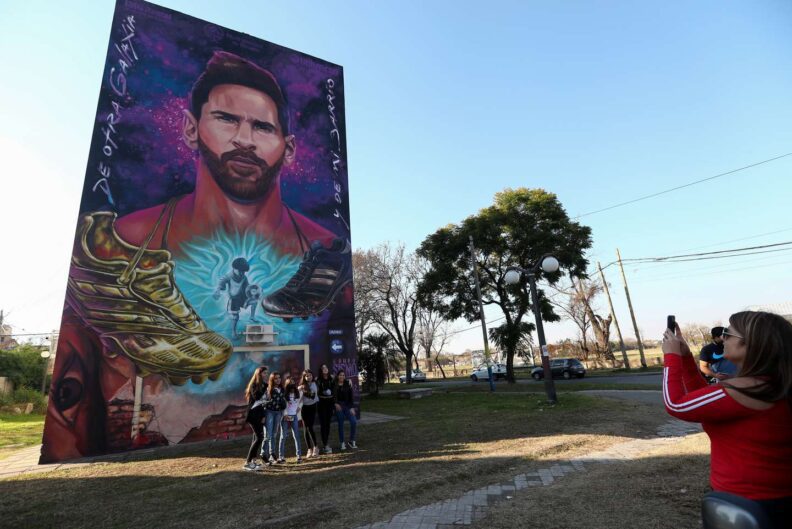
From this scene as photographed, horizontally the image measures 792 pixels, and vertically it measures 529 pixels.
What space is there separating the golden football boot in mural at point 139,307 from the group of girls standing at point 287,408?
4706 millimetres

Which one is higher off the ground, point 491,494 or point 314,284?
point 314,284

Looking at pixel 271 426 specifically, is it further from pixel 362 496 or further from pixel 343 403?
pixel 362 496

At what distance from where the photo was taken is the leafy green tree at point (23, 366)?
27327 millimetres

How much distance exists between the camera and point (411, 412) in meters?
15.7

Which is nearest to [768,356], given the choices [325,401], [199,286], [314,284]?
[325,401]

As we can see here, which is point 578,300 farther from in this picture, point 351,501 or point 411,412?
point 351,501

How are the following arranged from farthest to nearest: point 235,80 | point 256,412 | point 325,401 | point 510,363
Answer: point 510,363 < point 235,80 < point 325,401 < point 256,412

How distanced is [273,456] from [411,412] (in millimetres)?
7827

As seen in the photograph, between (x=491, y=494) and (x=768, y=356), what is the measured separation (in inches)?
173

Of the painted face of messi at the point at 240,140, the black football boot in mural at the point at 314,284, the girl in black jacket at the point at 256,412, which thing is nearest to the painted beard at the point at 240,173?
the painted face of messi at the point at 240,140

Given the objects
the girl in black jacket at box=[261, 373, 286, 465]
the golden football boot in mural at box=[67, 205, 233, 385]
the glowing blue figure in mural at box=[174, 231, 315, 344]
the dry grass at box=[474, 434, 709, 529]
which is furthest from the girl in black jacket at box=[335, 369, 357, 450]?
the golden football boot in mural at box=[67, 205, 233, 385]

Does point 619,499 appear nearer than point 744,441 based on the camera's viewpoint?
No

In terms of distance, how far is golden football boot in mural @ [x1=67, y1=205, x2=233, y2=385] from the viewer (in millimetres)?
11203

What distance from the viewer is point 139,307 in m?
11.8
